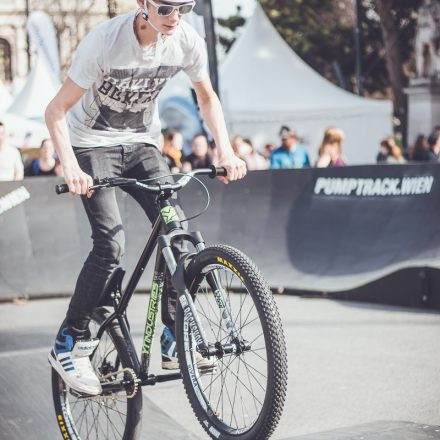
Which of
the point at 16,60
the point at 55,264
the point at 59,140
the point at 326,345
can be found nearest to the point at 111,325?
the point at 59,140

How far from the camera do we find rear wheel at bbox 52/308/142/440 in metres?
4.25

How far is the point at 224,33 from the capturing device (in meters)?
55.9

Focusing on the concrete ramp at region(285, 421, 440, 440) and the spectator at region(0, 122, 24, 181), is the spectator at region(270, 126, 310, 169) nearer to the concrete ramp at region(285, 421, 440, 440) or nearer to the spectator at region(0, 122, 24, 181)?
Result: the spectator at region(0, 122, 24, 181)

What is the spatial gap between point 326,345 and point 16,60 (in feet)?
193

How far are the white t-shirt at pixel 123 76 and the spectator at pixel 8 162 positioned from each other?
20.2 feet

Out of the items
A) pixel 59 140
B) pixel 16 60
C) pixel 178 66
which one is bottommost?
pixel 16 60

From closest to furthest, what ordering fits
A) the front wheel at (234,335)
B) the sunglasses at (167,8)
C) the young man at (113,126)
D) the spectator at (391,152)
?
the front wheel at (234,335)
the sunglasses at (167,8)
the young man at (113,126)
the spectator at (391,152)

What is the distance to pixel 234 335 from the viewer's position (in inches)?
145

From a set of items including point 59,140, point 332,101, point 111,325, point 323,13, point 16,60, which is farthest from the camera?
point 16,60

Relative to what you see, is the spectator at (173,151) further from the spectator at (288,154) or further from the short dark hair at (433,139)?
the short dark hair at (433,139)

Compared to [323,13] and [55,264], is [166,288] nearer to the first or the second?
[55,264]

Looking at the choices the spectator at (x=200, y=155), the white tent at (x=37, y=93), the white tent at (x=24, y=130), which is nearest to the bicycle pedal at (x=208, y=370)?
the spectator at (x=200, y=155)

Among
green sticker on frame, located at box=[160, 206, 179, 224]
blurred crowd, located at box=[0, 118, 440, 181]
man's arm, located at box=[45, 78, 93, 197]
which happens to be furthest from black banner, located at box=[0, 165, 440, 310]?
man's arm, located at box=[45, 78, 93, 197]

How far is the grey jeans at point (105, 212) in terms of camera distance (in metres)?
4.29
